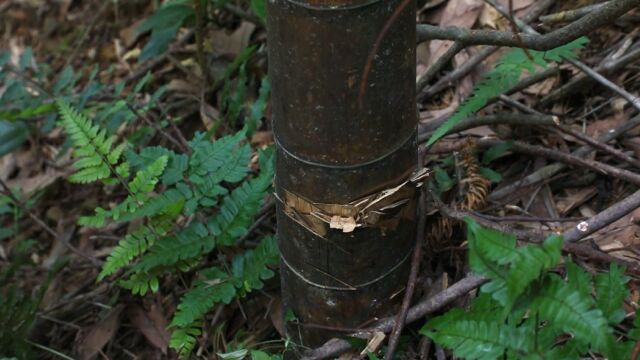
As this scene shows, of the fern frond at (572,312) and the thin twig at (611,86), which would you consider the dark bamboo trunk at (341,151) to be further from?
the thin twig at (611,86)

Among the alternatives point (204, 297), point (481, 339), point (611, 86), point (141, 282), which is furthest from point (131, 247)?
point (611, 86)

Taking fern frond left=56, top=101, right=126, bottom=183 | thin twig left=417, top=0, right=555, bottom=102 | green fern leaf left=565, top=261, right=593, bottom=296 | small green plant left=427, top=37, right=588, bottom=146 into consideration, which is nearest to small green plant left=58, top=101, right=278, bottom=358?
fern frond left=56, top=101, right=126, bottom=183

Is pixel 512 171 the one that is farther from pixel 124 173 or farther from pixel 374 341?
pixel 124 173

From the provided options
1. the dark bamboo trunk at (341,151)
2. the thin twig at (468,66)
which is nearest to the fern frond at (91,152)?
the dark bamboo trunk at (341,151)

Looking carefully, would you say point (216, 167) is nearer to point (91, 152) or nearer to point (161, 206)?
point (161, 206)

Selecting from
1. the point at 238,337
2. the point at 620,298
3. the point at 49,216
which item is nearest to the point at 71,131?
the point at 238,337

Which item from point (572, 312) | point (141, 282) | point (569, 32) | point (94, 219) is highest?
point (569, 32)

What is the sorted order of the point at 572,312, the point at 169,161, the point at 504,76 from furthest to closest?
1. the point at 169,161
2. the point at 504,76
3. the point at 572,312
